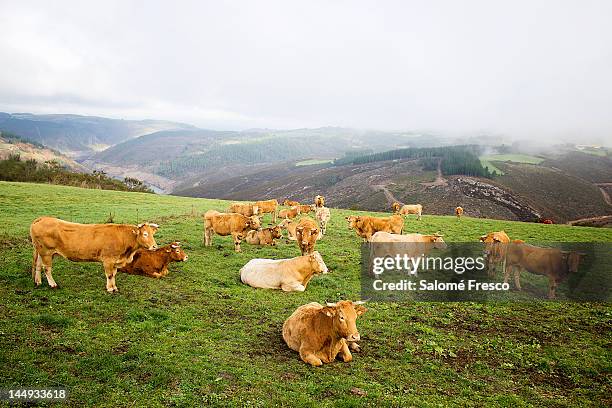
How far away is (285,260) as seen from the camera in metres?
13.9

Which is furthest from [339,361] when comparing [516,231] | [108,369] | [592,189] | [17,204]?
[592,189]

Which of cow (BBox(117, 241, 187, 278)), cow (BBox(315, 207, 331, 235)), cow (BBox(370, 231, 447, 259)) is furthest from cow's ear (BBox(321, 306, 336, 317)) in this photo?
cow (BBox(315, 207, 331, 235))

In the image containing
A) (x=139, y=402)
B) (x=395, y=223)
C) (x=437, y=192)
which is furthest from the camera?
(x=437, y=192)

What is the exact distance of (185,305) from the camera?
10.9 metres

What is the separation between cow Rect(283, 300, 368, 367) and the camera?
8.16 m

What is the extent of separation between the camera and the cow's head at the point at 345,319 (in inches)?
316

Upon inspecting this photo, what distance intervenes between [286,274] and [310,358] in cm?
516

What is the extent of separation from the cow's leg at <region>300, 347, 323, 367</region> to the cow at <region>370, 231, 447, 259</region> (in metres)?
8.77

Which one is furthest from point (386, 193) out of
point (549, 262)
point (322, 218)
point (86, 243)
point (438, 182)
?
point (86, 243)

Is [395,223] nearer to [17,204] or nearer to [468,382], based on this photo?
[468,382]

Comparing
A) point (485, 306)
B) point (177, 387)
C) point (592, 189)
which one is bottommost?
point (592, 189)

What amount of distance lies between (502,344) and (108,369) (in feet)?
30.8

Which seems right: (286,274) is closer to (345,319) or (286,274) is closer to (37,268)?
(345,319)

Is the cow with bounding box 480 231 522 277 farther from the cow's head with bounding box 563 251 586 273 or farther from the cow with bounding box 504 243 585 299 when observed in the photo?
the cow's head with bounding box 563 251 586 273
